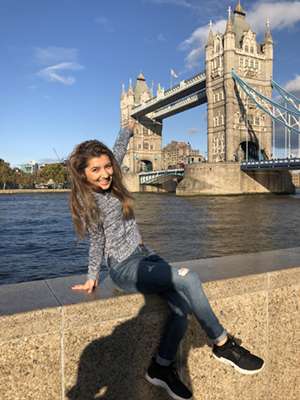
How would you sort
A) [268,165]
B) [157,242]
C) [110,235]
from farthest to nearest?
1. [268,165]
2. [157,242]
3. [110,235]

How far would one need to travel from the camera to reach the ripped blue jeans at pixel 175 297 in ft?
6.27

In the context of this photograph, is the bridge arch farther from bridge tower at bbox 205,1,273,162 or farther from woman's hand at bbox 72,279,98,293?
woman's hand at bbox 72,279,98,293

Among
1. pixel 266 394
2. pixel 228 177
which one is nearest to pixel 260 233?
pixel 266 394

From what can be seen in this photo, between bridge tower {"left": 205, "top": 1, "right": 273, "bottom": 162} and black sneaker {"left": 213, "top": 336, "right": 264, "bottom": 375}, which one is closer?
black sneaker {"left": 213, "top": 336, "right": 264, "bottom": 375}

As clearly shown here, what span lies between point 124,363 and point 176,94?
62463 mm

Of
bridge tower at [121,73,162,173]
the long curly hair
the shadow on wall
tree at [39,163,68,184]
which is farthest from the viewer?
tree at [39,163,68,184]

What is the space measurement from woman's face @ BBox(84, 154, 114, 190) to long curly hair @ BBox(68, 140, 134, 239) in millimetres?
19

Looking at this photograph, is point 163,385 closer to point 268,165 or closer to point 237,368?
point 237,368

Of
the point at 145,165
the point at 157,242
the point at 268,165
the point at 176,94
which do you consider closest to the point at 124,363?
the point at 157,242

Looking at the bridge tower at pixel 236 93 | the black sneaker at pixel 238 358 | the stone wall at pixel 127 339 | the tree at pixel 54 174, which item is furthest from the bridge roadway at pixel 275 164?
the tree at pixel 54 174

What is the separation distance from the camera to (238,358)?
6.38 ft

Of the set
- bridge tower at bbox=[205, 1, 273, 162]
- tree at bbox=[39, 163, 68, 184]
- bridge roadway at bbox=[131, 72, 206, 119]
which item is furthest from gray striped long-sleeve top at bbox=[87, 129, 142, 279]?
tree at bbox=[39, 163, 68, 184]

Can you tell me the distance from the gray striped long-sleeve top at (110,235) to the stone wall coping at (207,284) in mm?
154

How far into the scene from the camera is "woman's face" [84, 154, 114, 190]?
2.27m
